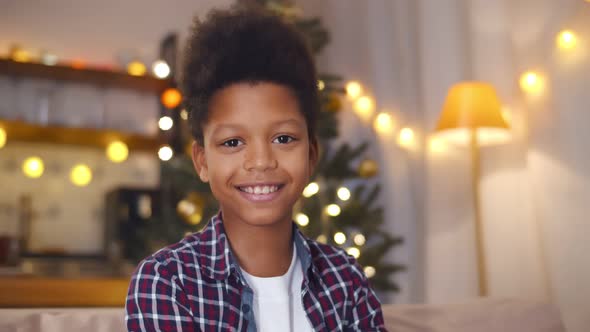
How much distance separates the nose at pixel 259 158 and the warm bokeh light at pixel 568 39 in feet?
5.05

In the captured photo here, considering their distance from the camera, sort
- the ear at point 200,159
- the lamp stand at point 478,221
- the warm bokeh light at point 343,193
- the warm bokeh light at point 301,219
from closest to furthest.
A: the ear at point 200,159 < the lamp stand at point 478,221 < the warm bokeh light at point 301,219 < the warm bokeh light at point 343,193

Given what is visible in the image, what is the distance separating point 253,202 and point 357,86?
245 cm

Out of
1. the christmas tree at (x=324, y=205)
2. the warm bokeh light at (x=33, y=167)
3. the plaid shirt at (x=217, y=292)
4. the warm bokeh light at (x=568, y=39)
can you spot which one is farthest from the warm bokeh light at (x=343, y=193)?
the plaid shirt at (x=217, y=292)

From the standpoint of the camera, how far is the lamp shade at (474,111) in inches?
84.3

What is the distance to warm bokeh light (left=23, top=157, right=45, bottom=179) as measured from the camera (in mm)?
3154

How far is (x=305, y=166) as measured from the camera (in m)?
0.94

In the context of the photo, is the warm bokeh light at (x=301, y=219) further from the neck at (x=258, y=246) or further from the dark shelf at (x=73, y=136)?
the neck at (x=258, y=246)

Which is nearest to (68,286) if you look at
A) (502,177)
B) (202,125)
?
(202,125)

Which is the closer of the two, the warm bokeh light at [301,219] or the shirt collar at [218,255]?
the shirt collar at [218,255]

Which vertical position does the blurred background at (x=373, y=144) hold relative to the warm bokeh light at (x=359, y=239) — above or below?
above

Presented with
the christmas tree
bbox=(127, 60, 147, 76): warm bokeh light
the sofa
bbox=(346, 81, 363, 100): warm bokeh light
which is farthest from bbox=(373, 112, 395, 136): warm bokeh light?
the sofa

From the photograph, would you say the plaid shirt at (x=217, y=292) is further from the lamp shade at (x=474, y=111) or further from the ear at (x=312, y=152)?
the lamp shade at (x=474, y=111)

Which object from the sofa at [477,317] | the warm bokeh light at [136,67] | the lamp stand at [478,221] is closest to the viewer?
the sofa at [477,317]

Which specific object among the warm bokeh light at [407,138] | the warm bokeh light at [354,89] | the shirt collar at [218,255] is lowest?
the shirt collar at [218,255]
